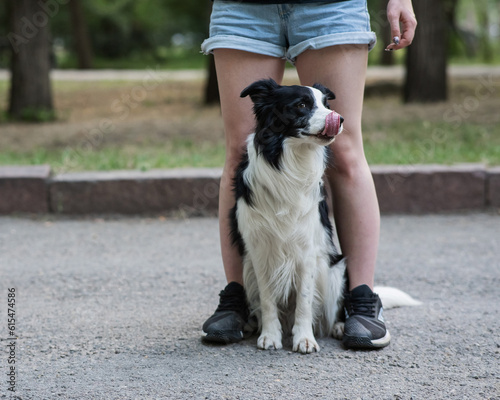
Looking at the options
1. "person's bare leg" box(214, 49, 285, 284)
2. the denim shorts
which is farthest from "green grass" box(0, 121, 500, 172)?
the denim shorts

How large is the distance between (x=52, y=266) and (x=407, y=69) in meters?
7.33

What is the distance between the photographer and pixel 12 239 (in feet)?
15.1

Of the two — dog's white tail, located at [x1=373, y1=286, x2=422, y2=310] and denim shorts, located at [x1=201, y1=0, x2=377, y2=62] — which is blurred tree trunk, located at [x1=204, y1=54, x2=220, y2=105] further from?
denim shorts, located at [x1=201, y1=0, x2=377, y2=62]

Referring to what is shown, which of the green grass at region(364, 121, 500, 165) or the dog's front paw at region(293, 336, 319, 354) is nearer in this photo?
the dog's front paw at region(293, 336, 319, 354)

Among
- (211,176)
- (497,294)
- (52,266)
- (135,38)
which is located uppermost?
(135,38)

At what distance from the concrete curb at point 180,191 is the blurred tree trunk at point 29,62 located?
196 inches

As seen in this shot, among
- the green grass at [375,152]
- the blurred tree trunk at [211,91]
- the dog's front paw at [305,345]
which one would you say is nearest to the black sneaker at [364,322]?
the dog's front paw at [305,345]

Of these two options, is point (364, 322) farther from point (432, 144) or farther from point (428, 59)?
point (428, 59)

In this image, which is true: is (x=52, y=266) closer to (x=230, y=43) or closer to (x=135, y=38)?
(x=230, y=43)

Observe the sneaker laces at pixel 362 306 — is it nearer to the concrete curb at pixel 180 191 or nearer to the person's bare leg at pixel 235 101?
the person's bare leg at pixel 235 101

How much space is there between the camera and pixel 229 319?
2820 millimetres

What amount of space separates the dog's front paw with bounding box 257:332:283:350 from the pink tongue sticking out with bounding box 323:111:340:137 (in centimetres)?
90

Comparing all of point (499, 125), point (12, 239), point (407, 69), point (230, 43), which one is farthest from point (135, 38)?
point (230, 43)

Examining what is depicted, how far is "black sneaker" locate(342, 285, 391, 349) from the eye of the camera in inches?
106
